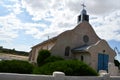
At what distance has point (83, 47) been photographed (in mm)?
29281

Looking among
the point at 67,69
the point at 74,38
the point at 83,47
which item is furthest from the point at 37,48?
the point at 67,69

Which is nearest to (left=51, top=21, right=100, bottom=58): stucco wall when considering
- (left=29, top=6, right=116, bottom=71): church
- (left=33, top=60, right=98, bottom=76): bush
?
(left=29, top=6, right=116, bottom=71): church

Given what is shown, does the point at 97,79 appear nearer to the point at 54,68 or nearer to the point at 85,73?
the point at 85,73

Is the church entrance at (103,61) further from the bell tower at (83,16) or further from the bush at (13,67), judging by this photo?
the bush at (13,67)

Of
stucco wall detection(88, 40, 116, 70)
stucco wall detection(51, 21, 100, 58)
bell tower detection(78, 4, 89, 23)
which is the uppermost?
bell tower detection(78, 4, 89, 23)

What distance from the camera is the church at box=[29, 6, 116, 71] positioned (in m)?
28.0

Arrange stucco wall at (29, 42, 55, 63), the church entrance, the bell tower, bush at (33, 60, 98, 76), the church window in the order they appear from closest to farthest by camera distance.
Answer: bush at (33, 60, 98, 76)
the church entrance
stucco wall at (29, 42, 55, 63)
the church window
the bell tower

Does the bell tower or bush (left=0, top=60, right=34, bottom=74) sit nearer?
bush (left=0, top=60, right=34, bottom=74)

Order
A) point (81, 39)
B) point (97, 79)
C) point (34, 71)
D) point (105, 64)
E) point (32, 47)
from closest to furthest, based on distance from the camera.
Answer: point (97, 79), point (34, 71), point (105, 64), point (81, 39), point (32, 47)

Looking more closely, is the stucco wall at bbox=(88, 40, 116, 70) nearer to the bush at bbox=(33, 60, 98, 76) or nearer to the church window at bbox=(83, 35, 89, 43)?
the church window at bbox=(83, 35, 89, 43)

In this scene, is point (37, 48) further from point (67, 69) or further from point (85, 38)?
point (67, 69)

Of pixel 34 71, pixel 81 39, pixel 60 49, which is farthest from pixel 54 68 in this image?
pixel 81 39

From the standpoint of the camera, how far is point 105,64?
29.1 metres

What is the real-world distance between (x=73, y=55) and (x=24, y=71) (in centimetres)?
1560
